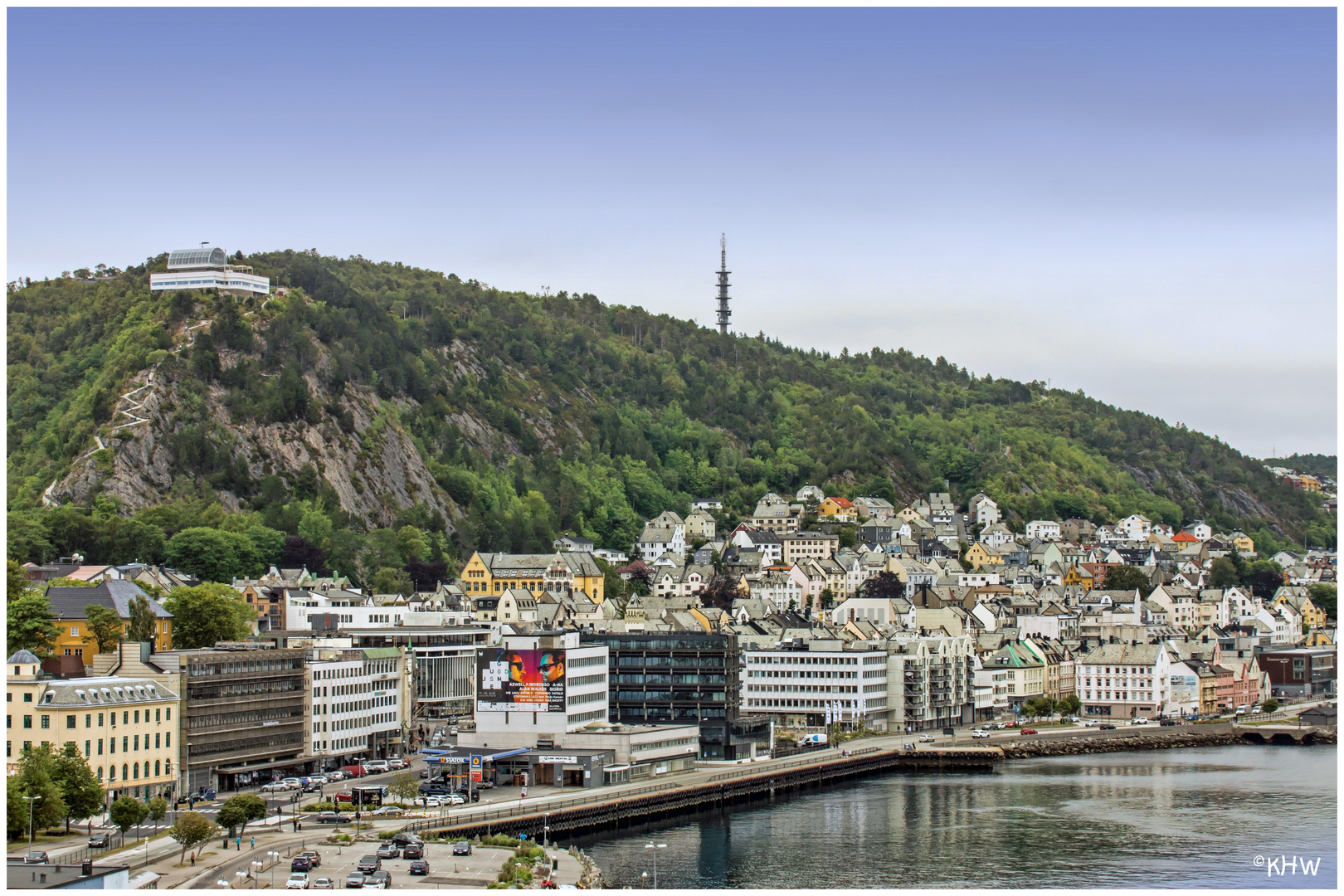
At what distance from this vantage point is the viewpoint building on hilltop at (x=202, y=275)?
15188 cm

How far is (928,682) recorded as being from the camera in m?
95.4

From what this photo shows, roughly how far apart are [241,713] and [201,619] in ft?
61.8

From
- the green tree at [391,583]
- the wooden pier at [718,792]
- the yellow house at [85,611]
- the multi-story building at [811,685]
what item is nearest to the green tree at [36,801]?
the wooden pier at [718,792]

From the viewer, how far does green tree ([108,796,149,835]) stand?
51.9 metres

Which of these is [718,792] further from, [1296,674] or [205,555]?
[1296,674]

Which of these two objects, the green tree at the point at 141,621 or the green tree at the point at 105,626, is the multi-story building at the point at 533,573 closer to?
the green tree at the point at 141,621

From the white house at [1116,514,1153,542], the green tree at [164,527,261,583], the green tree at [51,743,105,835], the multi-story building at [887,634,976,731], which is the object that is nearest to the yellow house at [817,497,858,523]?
the white house at [1116,514,1153,542]

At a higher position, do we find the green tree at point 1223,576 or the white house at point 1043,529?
the white house at point 1043,529

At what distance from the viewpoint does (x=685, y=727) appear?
254 ft

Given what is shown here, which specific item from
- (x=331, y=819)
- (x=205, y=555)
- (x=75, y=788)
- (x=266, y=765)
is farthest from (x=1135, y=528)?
Answer: (x=75, y=788)

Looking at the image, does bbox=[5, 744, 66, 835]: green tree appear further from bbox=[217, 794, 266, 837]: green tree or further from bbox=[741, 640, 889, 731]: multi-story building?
bbox=[741, 640, 889, 731]: multi-story building

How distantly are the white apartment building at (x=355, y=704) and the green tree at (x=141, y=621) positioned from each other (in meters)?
9.34

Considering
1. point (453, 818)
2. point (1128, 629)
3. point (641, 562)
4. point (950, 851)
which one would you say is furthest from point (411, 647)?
point (641, 562)

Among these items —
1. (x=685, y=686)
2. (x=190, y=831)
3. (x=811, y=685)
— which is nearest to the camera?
(x=190, y=831)
